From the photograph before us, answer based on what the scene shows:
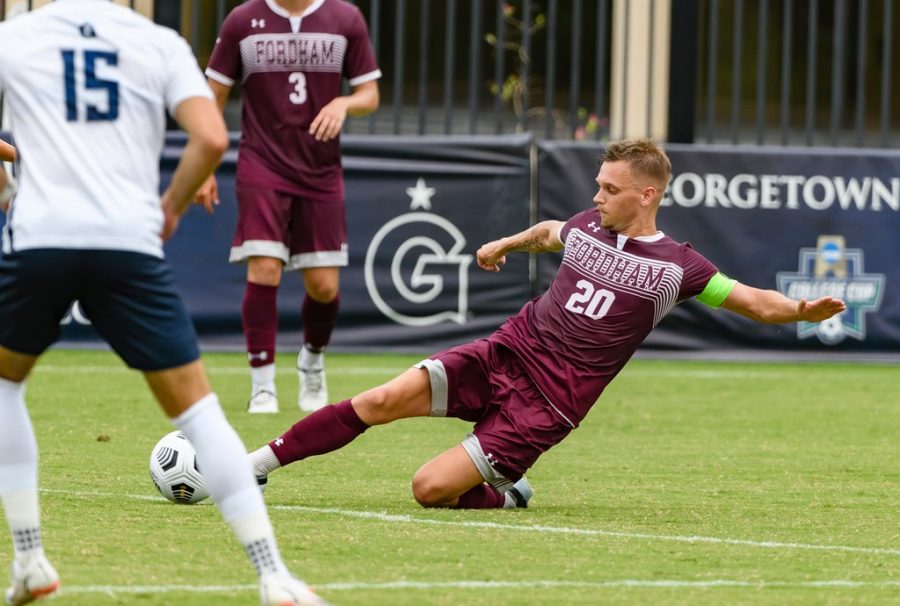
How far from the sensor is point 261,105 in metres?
7.90

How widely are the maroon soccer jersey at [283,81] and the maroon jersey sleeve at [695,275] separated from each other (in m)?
2.95

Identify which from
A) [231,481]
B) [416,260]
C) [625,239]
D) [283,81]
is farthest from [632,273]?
[416,260]

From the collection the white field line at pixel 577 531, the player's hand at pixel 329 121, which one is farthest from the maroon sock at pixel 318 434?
the player's hand at pixel 329 121

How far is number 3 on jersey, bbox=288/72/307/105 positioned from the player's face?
2.84m

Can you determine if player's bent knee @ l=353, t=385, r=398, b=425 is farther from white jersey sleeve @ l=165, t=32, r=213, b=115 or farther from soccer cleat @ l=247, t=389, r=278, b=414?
soccer cleat @ l=247, t=389, r=278, b=414

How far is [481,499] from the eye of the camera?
526cm

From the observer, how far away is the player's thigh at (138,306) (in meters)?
3.53

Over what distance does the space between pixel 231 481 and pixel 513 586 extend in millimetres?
791

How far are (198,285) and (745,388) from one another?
3.59m

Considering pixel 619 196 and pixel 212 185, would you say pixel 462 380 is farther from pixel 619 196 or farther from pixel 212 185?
pixel 212 185

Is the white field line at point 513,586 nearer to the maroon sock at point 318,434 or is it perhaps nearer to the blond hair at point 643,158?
the maroon sock at point 318,434

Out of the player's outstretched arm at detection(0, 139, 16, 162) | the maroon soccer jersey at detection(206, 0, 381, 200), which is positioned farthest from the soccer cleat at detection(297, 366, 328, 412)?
the player's outstretched arm at detection(0, 139, 16, 162)

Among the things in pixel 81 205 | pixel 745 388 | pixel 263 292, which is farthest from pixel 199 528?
pixel 745 388

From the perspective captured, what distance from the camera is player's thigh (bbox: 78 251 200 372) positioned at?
11.6ft
